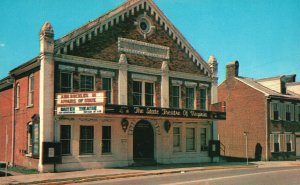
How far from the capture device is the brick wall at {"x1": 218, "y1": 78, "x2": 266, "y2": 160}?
39688mm

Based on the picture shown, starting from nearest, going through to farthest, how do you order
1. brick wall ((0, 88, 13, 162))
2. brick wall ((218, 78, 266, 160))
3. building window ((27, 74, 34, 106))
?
building window ((27, 74, 34, 106)) → brick wall ((0, 88, 13, 162)) → brick wall ((218, 78, 266, 160))

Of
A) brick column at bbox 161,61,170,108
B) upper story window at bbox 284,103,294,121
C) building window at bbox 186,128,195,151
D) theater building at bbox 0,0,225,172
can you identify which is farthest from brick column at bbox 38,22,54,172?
upper story window at bbox 284,103,294,121

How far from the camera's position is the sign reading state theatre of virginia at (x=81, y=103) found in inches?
881

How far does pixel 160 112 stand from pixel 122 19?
7.36 metres

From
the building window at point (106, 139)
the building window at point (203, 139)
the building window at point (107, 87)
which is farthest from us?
the building window at point (203, 139)

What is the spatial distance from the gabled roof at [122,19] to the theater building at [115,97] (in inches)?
2.7

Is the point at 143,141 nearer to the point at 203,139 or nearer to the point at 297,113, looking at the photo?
the point at 203,139

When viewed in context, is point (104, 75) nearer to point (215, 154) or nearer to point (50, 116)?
point (50, 116)

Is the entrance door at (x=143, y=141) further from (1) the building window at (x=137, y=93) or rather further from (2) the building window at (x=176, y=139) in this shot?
(2) the building window at (x=176, y=139)

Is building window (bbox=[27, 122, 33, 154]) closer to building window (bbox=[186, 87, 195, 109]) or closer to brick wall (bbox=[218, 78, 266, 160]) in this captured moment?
building window (bbox=[186, 87, 195, 109])

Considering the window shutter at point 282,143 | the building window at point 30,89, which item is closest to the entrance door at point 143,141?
the building window at point 30,89

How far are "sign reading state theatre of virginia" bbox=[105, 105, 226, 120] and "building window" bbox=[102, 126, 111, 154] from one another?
3106mm

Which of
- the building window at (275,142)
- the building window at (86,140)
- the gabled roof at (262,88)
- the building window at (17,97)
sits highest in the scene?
the gabled roof at (262,88)

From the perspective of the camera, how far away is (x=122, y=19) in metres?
27.8
